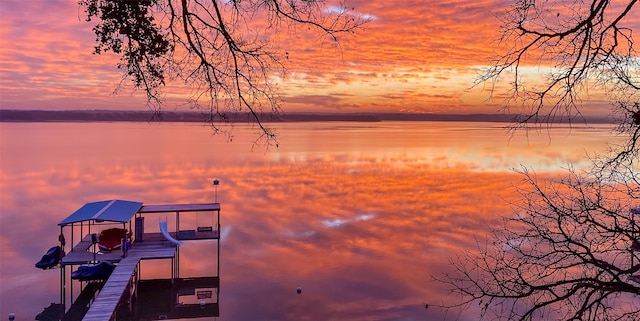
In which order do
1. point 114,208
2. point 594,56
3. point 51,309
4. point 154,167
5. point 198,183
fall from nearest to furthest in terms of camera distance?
point 594,56, point 51,309, point 114,208, point 198,183, point 154,167

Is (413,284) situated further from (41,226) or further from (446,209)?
(41,226)

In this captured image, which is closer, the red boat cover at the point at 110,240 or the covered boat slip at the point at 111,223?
the covered boat slip at the point at 111,223

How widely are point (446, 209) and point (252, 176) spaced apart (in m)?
25.1

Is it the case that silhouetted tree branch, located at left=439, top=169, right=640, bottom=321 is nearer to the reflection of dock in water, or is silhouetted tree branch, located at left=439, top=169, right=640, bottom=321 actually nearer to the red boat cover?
the reflection of dock in water

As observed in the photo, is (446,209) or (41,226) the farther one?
(446,209)

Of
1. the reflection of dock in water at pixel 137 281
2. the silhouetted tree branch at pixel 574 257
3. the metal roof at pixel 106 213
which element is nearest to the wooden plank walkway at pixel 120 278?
the reflection of dock in water at pixel 137 281

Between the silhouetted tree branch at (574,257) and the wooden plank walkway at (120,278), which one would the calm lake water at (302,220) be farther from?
the wooden plank walkway at (120,278)

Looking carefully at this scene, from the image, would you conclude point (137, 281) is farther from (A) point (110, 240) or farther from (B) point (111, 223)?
(B) point (111, 223)

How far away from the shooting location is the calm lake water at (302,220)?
65.0ft

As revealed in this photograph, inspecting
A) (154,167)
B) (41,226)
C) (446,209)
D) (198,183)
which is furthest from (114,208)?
(154,167)

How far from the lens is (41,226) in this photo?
31688 millimetres

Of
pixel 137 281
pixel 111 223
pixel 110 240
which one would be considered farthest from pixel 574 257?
pixel 111 223

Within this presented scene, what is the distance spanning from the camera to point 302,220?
33.8 metres

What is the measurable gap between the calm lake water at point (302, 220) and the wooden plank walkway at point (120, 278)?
2745mm
